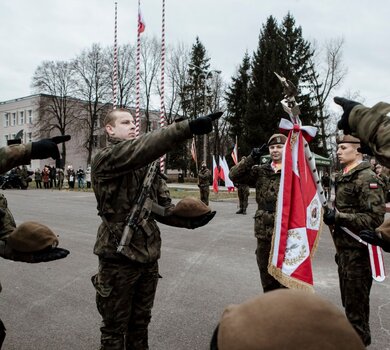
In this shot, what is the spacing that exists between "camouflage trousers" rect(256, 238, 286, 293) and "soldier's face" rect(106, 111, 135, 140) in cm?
186

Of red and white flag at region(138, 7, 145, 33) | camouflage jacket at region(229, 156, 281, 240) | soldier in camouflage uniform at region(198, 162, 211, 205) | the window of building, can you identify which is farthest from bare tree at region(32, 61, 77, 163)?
camouflage jacket at region(229, 156, 281, 240)

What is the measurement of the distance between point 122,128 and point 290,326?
91.8 inches

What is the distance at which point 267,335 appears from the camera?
0.98m

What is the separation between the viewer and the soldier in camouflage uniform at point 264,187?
4070 mm

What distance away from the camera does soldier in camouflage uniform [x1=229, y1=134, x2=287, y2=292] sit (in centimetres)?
407

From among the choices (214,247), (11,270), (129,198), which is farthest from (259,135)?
(129,198)

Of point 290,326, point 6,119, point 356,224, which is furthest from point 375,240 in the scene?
point 6,119

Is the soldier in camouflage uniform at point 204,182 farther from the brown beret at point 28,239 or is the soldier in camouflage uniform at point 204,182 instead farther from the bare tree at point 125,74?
the bare tree at point 125,74

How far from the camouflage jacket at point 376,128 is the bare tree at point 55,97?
44.5 m

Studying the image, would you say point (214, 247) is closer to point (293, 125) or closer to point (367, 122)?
point (293, 125)

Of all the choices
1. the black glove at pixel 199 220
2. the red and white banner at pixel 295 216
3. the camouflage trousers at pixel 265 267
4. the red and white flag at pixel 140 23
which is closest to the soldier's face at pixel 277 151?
the red and white banner at pixel 295 216

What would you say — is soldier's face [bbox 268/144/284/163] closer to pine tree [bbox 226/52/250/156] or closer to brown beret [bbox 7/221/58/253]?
brown beret [bbox 7/221/58/253]

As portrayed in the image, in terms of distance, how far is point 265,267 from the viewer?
13.3 feet

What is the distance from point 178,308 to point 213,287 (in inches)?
36.4
